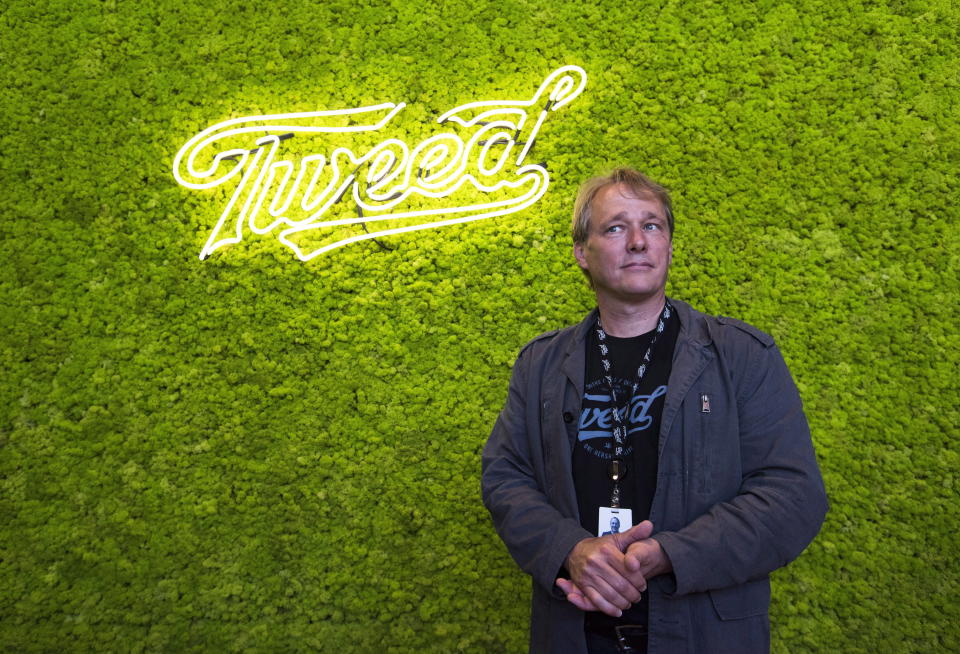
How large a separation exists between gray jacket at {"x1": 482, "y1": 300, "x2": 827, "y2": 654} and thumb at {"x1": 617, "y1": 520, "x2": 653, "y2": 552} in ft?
0.12

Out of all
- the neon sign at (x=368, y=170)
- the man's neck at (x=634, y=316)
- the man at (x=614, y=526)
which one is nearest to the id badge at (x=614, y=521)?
the man at (x=614, y=526)

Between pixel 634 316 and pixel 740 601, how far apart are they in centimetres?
68

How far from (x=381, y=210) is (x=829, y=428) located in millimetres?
2031

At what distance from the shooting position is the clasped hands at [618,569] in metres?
1.24

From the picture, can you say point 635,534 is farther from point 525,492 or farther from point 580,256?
point 580,256

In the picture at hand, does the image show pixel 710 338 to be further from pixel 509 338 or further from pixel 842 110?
pixel 842 110

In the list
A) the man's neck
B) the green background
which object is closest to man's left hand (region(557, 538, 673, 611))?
the man's neck

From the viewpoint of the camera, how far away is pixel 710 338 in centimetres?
147

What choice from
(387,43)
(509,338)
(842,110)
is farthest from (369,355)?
(842,110)

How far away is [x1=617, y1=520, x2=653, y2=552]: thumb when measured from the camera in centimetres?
125

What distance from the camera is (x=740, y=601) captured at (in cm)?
134

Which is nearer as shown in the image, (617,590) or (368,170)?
(617,590)

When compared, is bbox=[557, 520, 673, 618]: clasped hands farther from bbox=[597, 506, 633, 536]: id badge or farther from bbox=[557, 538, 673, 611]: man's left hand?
bbox=[597, 506, 633, 536]: id badge

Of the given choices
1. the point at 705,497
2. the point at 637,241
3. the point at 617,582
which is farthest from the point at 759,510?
the point at 637,241
